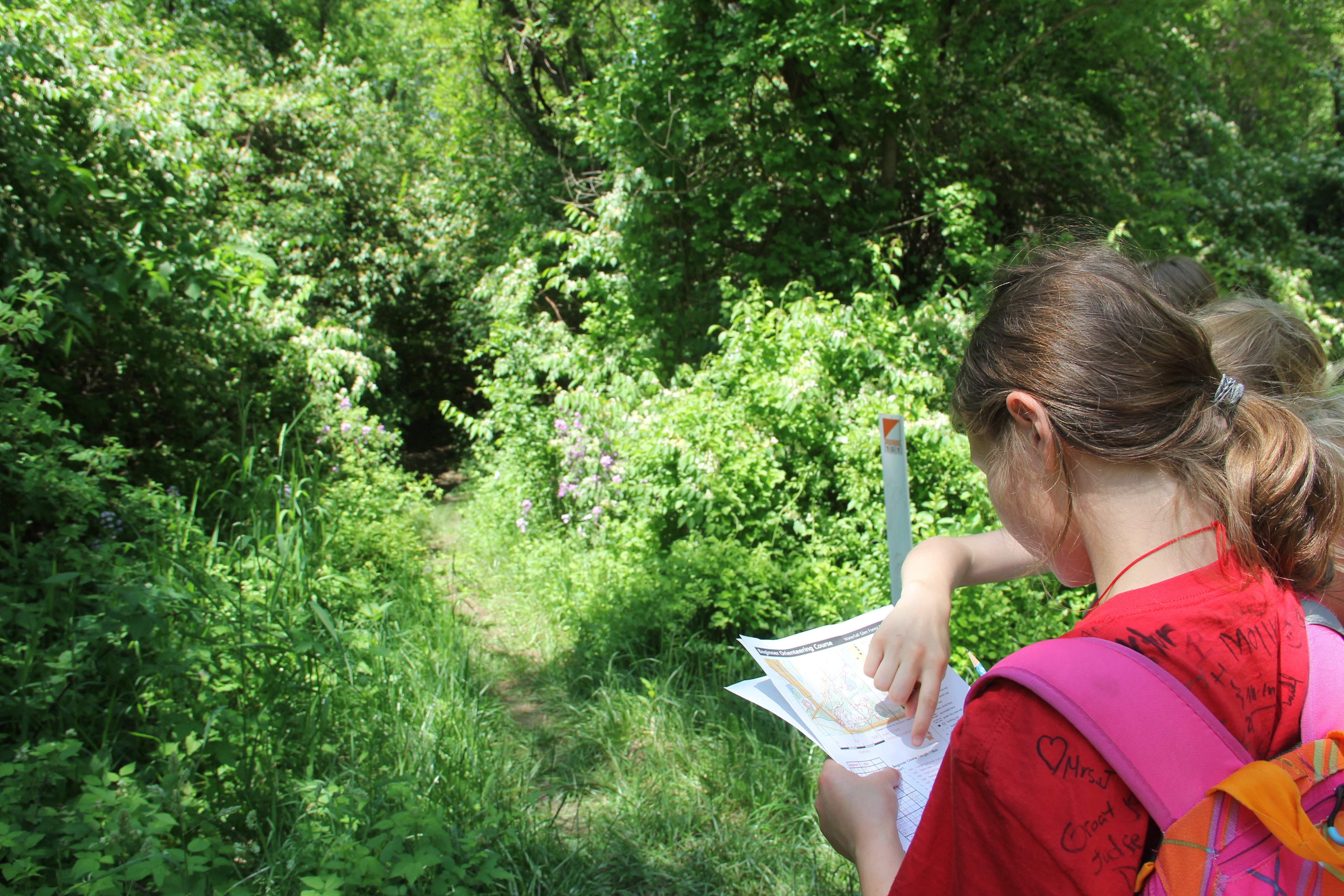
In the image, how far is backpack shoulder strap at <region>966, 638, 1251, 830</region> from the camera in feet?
2.24

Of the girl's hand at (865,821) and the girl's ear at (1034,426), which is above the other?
the girl's ear at (1034,426)

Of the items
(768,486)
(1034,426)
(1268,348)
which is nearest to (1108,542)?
(1034,426)

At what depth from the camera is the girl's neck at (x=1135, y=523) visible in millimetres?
856

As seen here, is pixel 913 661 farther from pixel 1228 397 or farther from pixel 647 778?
pixel 647 778

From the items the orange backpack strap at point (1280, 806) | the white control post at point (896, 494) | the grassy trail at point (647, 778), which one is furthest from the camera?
the grassy trail at point (647, 778)

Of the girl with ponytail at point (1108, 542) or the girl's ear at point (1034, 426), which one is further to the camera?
the girl's ear at point (1034, 426)

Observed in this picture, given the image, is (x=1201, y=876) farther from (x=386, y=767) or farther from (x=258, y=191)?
(x=258, y=191)

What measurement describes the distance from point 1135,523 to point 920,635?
0.39 meters

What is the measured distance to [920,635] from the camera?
1.19 meters

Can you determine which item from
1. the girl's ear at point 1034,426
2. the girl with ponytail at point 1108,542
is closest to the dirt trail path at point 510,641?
the girl with ponytail at point 1108,542

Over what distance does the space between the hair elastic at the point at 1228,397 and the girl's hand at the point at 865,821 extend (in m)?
0.61

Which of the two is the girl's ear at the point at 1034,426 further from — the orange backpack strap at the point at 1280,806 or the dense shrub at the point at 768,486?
the dense shrub at the point at 768,486

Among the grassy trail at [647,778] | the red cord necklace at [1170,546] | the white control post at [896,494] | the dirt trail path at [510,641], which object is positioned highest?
the red cord necklace at [1170,546]

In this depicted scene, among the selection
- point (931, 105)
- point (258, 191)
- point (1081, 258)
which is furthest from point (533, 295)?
point (1081, 258)
